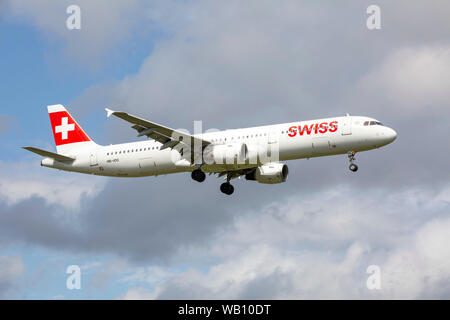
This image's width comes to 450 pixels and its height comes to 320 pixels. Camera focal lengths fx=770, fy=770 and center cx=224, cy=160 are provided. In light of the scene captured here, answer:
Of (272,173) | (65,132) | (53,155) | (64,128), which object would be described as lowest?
(272,173)

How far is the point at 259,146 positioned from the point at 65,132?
1950cm

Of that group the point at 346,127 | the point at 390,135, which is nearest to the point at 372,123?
the point at 390,135

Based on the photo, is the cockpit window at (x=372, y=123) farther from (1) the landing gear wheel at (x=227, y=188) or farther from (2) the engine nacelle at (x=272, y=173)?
(1) the landing gear wheel at (x=227, y=188)

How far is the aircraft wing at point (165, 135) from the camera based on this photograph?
184ft

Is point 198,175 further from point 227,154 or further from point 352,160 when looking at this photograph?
point 352,160

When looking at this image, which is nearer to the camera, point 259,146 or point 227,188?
point 259,146

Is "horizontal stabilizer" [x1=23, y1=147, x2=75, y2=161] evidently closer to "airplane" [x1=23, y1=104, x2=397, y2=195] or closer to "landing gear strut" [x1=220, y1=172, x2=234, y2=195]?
"airplane" [x1=23, y1=104, x2=397, y2=195]

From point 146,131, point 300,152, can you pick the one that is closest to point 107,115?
point 146,131

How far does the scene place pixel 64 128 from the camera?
6794cm

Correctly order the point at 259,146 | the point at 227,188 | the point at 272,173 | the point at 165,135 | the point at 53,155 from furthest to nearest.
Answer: the point at 53,155
the point at 227,188
the point at 272,173
the point at 165,135
the point at 259,146

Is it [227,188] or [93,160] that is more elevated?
[93,160]

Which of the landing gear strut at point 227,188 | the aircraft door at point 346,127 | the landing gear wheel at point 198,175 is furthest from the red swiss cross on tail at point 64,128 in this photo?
the aircraft door at point 346,127

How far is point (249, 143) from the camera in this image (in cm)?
5772

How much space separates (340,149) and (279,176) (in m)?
Result: 6.21
